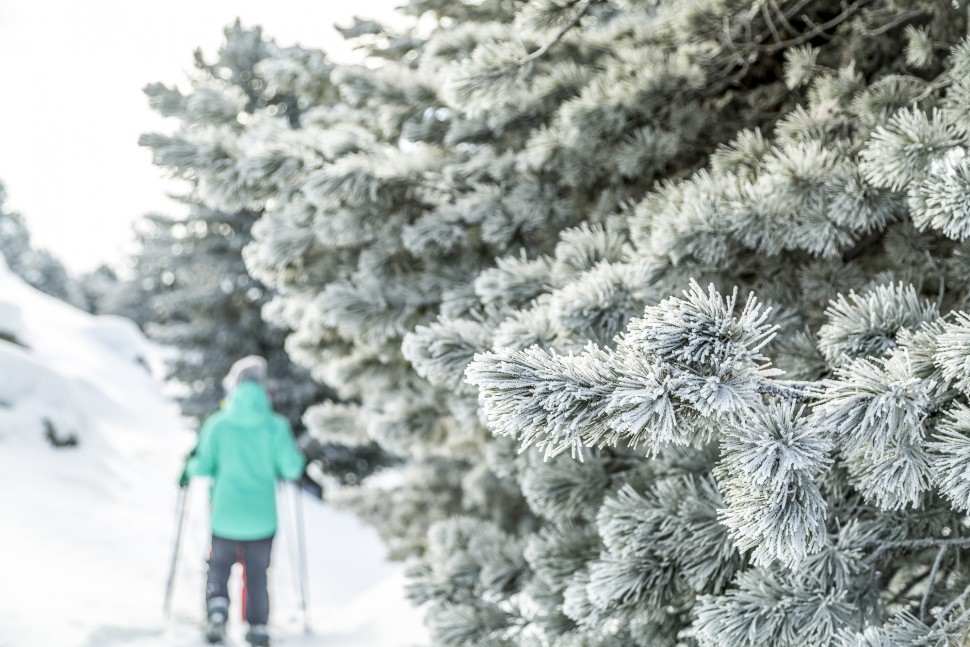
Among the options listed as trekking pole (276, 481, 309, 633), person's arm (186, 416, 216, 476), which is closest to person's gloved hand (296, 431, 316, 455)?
trekking pole (276, 481, 309, 633)

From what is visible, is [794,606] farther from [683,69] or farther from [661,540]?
[683,69]

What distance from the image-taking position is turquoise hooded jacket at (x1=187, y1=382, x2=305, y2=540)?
496 cm

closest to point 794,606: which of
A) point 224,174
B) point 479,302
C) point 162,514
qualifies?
point 479,302

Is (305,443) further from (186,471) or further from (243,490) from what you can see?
(243,490)

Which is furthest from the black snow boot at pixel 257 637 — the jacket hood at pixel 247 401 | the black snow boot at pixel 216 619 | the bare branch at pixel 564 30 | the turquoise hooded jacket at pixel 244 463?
the bare branch at pixel 564 30

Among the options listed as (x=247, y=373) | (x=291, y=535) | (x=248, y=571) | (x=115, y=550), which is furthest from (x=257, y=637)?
(x=291, y=535)

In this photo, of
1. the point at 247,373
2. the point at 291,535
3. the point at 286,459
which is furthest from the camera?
the point at 291,535

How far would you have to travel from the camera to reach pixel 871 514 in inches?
75.4

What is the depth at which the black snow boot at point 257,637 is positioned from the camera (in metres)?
4.85

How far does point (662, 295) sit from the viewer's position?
2078 millimetres

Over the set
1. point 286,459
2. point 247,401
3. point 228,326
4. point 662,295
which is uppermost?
point 228,326

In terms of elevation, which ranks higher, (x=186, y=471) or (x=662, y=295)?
(x=186, y=471)

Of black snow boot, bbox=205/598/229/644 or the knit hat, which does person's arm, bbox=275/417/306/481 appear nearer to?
the knit hat

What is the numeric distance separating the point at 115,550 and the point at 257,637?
237 cm
